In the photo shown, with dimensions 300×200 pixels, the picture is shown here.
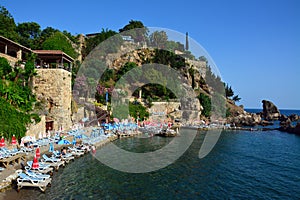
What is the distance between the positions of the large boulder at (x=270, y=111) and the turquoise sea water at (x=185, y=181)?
60.4m

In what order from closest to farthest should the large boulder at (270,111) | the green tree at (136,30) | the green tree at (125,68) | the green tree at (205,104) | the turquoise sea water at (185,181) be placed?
the turquoise sea water at (185,181), the green tree at (125,68), the green tree at (205,104), the green tree at (136,30), the large boulder at (270,111)

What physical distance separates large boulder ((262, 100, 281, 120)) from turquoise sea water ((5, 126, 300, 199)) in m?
60.4

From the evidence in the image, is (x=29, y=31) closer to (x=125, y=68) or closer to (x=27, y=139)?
(x=125, y=68)

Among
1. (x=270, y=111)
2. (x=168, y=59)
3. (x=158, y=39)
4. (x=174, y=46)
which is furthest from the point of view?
(x=270, y=111)

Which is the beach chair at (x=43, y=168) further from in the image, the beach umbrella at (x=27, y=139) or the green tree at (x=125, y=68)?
the green tree at (x=125, y=68)

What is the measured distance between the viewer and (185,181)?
1495 centimetres

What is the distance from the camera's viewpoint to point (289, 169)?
19.1m

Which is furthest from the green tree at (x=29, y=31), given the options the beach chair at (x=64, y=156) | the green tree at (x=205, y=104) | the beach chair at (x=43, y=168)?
the green tree at (x=205, y=104)

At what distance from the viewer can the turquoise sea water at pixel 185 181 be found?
12.5 m

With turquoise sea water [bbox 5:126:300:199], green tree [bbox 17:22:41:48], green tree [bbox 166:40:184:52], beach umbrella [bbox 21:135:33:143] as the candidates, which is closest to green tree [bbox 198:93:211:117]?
green tree [bbox 166:40:184:52]

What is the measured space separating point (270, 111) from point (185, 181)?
242ft

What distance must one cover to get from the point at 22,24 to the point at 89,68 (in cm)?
1327

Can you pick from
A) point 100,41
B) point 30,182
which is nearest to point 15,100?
point 30,182

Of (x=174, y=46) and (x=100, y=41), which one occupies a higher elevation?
(x=174, y=46)
